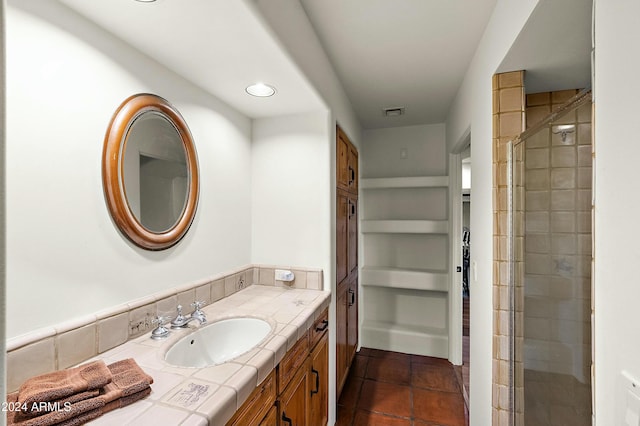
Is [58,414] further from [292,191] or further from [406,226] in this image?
[406,226]

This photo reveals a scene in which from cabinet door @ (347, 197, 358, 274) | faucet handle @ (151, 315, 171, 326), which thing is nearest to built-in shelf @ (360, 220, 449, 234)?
cabinet door @ (347, 197, 358, 274)

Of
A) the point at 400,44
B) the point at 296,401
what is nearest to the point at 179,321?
the point at 296,401

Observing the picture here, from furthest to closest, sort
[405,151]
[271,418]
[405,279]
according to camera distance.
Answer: [405,151], [405,279], [271,418]

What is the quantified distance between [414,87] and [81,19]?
2.11 m

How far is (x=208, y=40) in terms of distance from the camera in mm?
1163

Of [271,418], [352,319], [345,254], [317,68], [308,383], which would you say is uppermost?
[317,68]

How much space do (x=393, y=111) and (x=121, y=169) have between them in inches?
95.7

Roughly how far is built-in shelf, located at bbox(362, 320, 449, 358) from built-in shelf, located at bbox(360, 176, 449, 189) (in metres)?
1.60

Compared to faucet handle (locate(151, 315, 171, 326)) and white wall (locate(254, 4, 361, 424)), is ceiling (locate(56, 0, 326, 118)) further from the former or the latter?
faucet handle (locate(151, 315, 171, 326))

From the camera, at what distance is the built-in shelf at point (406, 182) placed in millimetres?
→ 2906

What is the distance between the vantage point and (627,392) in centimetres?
56

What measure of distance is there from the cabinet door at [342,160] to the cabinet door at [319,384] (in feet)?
3.85

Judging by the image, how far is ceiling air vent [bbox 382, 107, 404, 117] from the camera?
8.98ft

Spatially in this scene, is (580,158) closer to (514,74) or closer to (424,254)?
(514,74)
